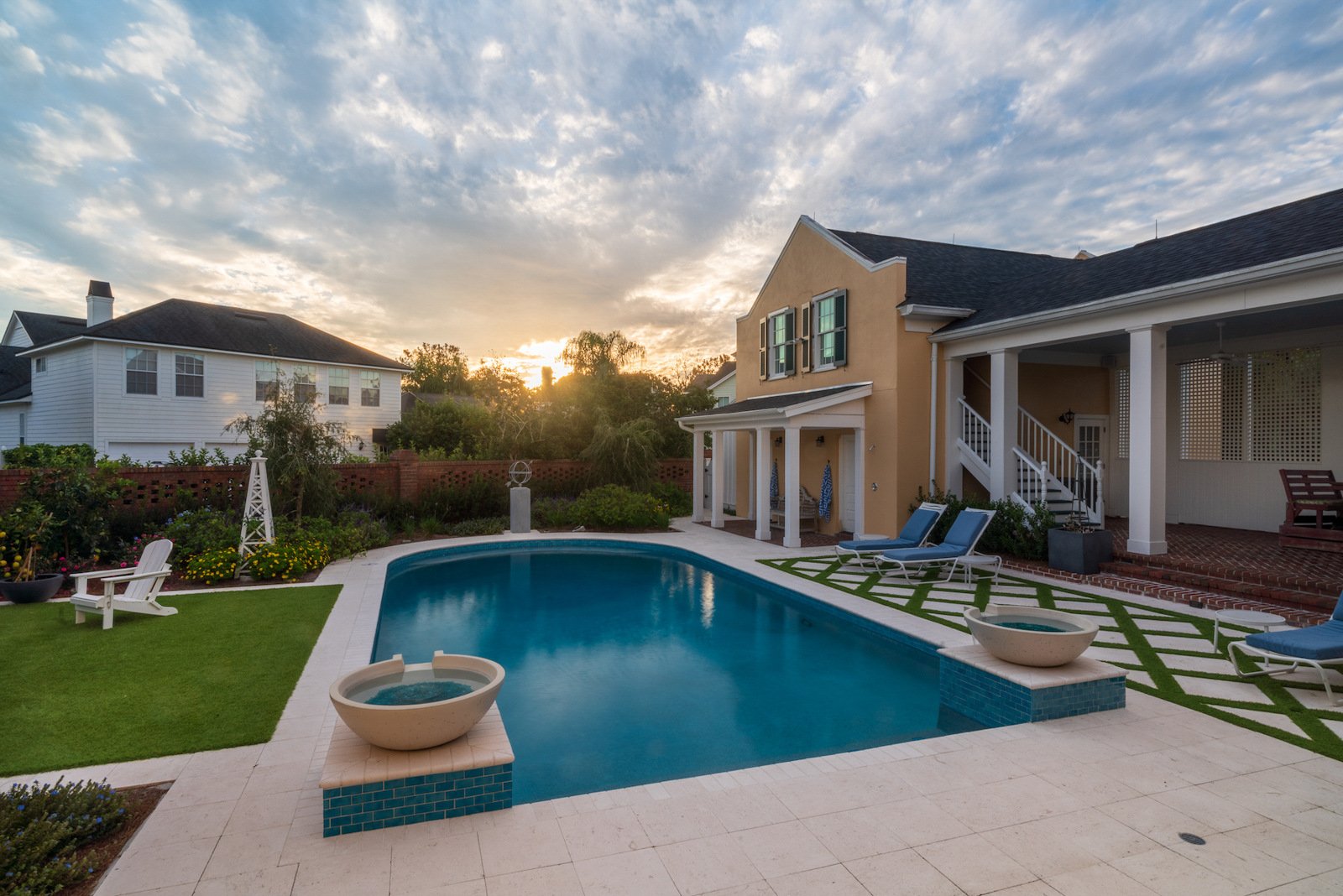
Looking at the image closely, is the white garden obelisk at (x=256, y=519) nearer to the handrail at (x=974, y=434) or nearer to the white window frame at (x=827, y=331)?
the white window frame at (x=827, y=331)

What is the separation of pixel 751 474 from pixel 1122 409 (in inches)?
328

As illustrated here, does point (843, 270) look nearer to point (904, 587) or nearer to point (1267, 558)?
point (904, 587)

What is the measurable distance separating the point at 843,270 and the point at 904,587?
7077mm

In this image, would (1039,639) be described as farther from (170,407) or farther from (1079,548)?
(170,407)

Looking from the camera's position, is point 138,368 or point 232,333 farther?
point 232,333

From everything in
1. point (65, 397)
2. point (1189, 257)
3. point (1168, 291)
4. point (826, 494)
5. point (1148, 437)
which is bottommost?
point (826, 494)

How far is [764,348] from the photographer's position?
1638 centimetres

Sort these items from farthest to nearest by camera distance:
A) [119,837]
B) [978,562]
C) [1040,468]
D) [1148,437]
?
[1040,468]
[978,562]
[1148,437]
[119,837]

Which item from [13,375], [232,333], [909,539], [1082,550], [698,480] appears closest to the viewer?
[1082,550]

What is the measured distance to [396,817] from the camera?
311cm

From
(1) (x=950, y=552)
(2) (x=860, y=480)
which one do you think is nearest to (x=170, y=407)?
(2) (x=860, y=480)

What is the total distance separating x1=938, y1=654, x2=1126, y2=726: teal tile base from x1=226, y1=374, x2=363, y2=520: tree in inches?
443

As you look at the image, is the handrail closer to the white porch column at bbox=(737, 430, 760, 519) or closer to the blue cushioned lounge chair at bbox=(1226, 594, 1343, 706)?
the white porch column at bbox=(737, 430, 760, 519)

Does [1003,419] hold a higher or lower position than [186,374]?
lower
